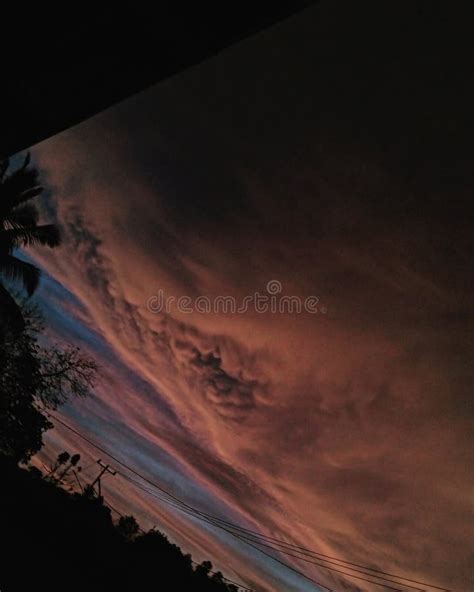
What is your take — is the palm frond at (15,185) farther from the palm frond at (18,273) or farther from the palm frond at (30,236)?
the palm frond at (18,273)

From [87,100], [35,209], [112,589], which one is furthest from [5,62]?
[35,209]

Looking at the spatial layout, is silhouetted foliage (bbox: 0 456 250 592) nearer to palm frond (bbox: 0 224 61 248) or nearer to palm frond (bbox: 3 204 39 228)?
palm frond (bbox: 0 224 61 248)

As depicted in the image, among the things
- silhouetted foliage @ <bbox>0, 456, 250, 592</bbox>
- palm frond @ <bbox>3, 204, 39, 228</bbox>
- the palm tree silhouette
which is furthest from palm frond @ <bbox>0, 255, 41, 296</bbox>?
silhouetted foliage @ <bbox>0, 456, 250, 592</bbox>

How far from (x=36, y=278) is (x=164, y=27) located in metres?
11.5

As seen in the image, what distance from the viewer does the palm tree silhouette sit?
10586 mm

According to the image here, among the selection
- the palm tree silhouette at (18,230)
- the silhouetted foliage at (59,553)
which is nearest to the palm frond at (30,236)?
the palm tree silhouette at (18,230)

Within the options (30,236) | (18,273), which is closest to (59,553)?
(18,273)

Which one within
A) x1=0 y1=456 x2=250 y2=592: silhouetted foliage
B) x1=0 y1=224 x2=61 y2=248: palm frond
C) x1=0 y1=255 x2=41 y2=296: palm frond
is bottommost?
x1=0 y1=456 x2=250 y2=592: silhouetted foliage

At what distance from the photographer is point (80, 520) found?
4.53m

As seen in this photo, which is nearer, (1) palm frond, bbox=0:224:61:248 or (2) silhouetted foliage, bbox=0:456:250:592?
(2) silhouetted foliage, bbox=0:456:250:592

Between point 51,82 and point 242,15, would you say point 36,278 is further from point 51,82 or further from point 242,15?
point 242,15

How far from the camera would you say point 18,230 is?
36.9ft

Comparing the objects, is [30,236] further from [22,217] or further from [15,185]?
[15,185]

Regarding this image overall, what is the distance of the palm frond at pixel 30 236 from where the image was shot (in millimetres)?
11156
